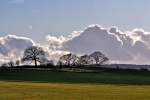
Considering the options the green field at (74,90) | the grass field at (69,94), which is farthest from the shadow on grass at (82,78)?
the grass field at (69,94)

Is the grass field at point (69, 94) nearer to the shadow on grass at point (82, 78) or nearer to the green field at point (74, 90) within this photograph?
the green field at point (74, 90)

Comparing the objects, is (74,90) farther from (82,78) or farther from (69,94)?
(82,78)

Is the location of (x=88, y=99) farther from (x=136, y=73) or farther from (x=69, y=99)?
(x=136, y=73)

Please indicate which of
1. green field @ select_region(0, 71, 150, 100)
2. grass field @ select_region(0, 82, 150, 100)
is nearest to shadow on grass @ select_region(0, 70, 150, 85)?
green field @ select_region(0, 71, 150, 100)

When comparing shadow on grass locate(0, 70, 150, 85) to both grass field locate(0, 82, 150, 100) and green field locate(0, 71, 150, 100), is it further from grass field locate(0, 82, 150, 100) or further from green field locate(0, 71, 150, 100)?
grass field locate(0, 82, 150, 100)

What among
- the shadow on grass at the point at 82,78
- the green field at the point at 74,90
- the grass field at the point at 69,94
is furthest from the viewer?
the shadow on grass at the point at 82,78

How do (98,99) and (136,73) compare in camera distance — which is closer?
(98,99)

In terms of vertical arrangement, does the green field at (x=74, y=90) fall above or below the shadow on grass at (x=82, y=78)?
below

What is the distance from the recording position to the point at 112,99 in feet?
154

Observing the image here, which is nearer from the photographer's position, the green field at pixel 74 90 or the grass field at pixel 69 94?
the grass field at pixel 69 94

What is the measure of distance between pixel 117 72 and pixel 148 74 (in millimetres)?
11428

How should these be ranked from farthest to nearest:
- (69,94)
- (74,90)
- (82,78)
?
(82,78), (74,90), (69,94)

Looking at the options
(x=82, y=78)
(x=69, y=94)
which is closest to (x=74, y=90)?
(x=69, y=94)

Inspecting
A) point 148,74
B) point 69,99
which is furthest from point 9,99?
point 148,74
